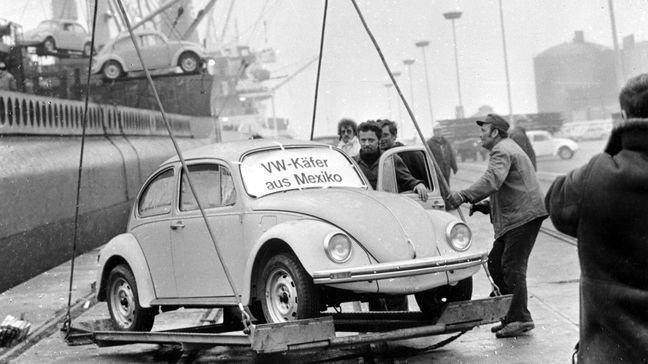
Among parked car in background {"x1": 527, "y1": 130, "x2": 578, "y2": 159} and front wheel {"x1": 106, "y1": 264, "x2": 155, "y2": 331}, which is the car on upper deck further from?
parked car in background {"x1": 527, "y1": 130, "x2": 578, "y2": 159}

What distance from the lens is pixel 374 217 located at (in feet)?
28.3

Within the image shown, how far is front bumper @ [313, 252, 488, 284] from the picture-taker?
8.03m

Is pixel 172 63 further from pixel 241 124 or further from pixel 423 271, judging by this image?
pixel 241 124

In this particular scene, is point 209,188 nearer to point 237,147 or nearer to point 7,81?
point 237,147

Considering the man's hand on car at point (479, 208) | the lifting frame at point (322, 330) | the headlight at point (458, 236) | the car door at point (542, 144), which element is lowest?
the car door at point (542, 144)

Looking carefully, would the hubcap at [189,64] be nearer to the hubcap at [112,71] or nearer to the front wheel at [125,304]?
the hubcap at [112,71]

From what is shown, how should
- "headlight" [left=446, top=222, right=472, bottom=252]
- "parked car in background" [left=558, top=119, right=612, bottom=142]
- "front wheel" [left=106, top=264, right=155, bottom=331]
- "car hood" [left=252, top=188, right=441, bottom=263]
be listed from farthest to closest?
"parked car in background" [left=558, top=119, right=612, bottom=142] → "front wheel" [left=106, top=264, right=155, bottom=331] → "headlight" [left=446, top=222, right=472, bottom=252] → "car hood" [left=252, top=188, right=441, bottom=263]

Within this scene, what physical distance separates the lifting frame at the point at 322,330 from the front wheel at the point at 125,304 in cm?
18

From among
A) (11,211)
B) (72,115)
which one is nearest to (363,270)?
(11,211)

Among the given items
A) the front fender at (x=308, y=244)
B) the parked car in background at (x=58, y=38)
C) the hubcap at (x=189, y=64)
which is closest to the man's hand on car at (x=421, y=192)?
the front fender at (x=308, y=244)

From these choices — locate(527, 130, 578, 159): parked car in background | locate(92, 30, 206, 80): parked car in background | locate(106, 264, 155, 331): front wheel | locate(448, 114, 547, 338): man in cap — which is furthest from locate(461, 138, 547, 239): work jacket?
locate(527, 130, 578, 159): parked car in background

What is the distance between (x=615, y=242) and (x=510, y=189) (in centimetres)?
543

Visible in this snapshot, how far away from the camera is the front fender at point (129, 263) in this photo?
988 cm

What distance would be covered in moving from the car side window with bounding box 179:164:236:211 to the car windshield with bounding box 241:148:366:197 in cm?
18
